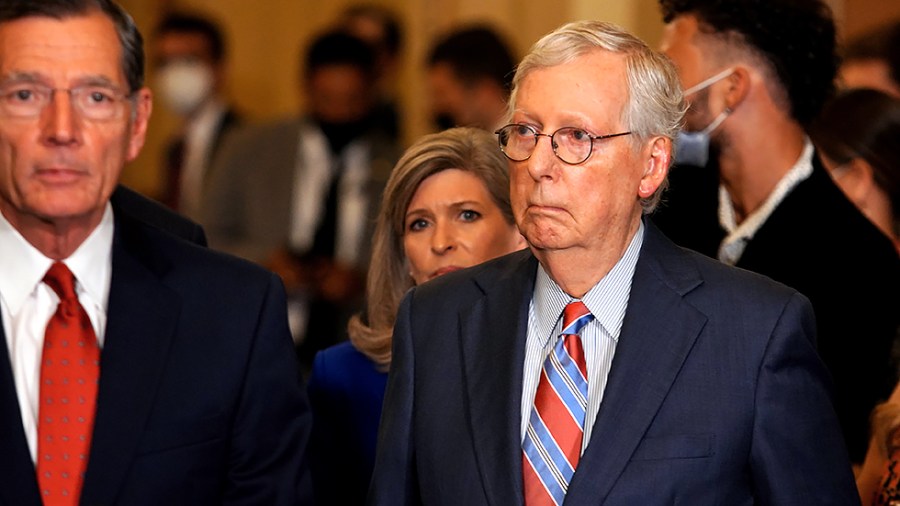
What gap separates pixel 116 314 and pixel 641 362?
97 centimetres

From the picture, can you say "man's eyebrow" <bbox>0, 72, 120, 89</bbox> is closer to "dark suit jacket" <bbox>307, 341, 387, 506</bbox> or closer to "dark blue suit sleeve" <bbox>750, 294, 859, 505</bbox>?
"dark suit jacket" <bbox>307, 341, 387, 506</bbox>

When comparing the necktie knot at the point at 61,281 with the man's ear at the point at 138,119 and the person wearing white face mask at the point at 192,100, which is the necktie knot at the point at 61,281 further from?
the person wearing white face mask at the point at 192,100

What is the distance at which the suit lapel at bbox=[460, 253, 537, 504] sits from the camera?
2.47 meters

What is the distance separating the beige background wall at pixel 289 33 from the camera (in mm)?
8055

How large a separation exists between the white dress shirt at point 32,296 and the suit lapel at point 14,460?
0.09 feet

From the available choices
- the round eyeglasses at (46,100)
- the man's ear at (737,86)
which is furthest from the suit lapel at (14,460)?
the man's ear at (737,86)

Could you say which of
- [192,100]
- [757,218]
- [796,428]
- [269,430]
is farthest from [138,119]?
[192,100]

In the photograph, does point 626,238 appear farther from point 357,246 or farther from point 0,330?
point 357,246

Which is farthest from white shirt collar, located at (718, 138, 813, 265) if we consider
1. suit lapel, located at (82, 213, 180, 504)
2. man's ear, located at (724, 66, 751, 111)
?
suit lapel, located at (82, 213, 180, 504)

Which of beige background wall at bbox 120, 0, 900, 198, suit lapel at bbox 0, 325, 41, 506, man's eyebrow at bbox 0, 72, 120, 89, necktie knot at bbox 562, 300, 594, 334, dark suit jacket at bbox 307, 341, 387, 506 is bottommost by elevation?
beige background wall at bbox 120, 0, 900, 198

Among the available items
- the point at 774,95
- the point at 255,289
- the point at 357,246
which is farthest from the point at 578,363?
the point at 357,246

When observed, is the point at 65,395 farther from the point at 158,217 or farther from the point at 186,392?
the point at 158,217

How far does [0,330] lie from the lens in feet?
8.54

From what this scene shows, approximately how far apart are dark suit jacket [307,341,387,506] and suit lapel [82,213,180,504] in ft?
2.47
